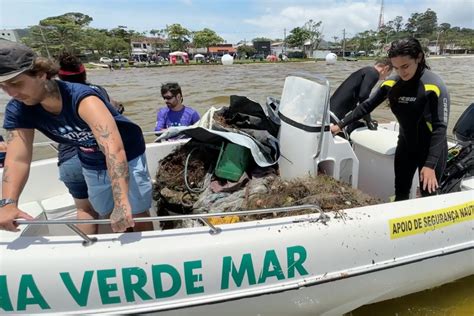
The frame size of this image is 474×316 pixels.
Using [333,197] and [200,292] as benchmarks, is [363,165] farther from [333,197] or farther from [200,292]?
[200,292]

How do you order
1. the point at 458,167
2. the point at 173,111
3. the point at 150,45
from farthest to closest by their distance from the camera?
the point at 150,45
the point at 173,111
the point at 458,167

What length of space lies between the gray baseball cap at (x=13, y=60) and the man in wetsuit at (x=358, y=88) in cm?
Answer: 274

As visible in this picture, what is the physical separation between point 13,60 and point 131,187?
85 cm

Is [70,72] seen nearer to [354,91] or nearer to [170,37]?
[354,91]

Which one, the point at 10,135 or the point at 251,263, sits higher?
the point at 10,135

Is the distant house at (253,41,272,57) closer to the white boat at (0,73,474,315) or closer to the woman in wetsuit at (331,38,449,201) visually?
the woman in wetsuit at (331,38,449,201)

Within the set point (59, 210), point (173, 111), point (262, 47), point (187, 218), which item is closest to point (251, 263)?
point (187, 218)

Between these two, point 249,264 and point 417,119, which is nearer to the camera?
point 249,264

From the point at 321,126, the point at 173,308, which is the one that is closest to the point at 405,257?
the point at 321,126

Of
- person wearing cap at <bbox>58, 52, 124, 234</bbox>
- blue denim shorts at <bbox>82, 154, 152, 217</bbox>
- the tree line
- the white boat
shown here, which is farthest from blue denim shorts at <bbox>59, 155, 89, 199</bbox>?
the tree line

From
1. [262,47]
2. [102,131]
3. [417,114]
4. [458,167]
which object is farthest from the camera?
[262,47]

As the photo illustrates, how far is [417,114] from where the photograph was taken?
2.41 metres

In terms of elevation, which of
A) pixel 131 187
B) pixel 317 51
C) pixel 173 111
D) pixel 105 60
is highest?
pixel 317 51

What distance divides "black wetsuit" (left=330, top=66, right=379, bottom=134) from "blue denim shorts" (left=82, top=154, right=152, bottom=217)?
2166mm
